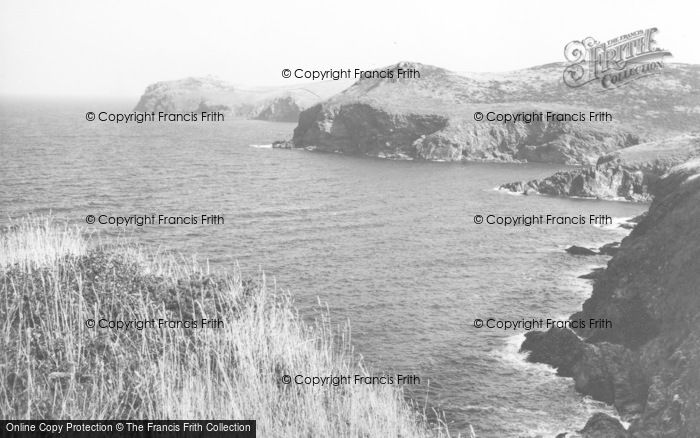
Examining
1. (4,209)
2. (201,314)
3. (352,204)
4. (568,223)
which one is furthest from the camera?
(352,204)

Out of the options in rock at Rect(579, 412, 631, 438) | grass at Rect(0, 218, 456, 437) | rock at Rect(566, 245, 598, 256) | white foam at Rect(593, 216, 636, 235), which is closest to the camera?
grass at Rect(0, 218, 456, 437)

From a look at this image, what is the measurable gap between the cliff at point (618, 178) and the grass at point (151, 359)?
62.6 m

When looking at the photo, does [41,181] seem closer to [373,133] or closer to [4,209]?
[4,209]

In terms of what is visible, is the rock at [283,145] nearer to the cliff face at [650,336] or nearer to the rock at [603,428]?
the cliff face at [650,336]

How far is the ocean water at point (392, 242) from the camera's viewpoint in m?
35.7

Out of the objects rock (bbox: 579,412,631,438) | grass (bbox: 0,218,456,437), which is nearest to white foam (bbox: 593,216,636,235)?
rock (bbox: 579,412,631,438)

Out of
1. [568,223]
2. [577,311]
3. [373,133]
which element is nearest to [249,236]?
[577,311]

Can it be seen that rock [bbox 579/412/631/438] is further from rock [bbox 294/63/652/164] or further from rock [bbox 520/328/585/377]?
rock [bbox 294/63/652/164]

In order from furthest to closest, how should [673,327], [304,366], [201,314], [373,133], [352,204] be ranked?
1. [373,133]
2. [352,204]
3. [673,327]
4. [201,314]
5. [304,366]

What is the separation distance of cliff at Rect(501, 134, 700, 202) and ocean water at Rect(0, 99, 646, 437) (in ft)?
14.3

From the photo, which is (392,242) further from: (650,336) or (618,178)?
(618,178)

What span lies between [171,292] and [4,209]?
42.5 m

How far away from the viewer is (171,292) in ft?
104

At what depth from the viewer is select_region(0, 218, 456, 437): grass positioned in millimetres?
21750
